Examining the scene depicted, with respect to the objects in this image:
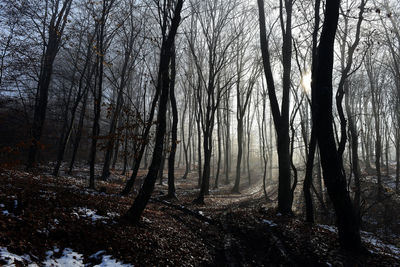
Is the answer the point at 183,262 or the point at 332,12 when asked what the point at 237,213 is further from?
the point at 332,12

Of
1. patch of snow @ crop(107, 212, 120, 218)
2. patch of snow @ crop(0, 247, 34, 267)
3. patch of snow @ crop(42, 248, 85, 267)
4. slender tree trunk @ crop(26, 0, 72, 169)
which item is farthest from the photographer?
slender tree trunk @ crop(26, 0, 72, 169)

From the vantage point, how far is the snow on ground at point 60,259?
11.3 ft

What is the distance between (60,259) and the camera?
4.08m

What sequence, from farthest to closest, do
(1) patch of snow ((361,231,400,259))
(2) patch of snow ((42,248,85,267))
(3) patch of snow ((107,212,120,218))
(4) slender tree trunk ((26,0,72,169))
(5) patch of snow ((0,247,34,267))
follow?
(4) slender tree trunk ((26,0,72,169)) < (1) patch of snow ((361,231,400,259)) < (3) patch of snow ((107,212,120,218)) < (2) patch of snow ((42,248,85,267)) < (5) patch of snow ((0,247,34,267))

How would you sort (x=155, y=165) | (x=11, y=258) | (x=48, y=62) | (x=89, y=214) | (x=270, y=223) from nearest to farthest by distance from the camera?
(x=11, y=258) → (x=89, y=214) → (x=155, y=165) → (x=270, y=223) → (x=48, y=62)

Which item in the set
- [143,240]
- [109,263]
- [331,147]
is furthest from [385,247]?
[109,263]

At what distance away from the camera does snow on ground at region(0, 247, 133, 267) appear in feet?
11.3

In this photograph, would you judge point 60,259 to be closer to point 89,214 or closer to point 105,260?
point 105,260

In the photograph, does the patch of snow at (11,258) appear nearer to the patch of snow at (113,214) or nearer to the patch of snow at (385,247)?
the patch of snow at (113,214)

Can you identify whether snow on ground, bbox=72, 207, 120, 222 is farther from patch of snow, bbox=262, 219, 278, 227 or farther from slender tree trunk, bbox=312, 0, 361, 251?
slender tree trunk, bbox=312, 0, 361, 251

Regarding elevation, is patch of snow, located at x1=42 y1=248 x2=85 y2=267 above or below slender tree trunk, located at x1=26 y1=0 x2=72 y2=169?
below

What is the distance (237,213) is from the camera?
10.5 m

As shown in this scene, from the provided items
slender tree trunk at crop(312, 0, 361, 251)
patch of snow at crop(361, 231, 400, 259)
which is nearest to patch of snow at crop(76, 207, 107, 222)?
slender tree trunk at crop(312, 0, 361, 251)

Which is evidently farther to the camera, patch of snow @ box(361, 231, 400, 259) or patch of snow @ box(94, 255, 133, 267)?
patch of snow @ box(361, 231, 400, 259)
